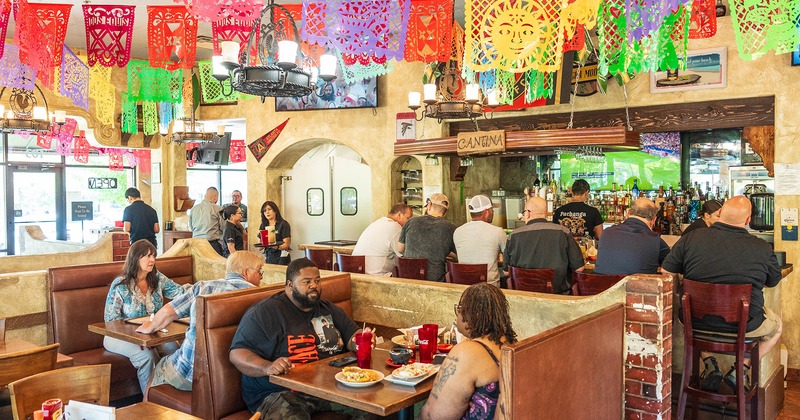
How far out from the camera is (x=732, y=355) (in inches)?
173

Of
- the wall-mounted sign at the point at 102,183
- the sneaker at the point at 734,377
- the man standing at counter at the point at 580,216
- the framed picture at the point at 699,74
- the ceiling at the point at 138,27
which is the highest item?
the ceiling at the point at 138,27

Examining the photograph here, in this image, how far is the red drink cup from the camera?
10.8 ft

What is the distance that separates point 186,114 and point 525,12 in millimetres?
9621

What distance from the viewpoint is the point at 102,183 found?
15.3m

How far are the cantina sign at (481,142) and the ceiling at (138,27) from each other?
6.68ft

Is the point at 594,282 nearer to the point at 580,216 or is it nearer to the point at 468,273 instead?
the point at 468,273

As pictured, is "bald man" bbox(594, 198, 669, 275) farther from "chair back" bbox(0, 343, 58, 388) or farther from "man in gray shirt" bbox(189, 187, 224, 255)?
"man in gray shirt" bbox(189, 187, 224, 255)

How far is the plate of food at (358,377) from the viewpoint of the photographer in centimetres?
294

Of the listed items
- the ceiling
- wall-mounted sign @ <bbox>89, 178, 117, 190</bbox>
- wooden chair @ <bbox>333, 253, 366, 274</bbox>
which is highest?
the ceiling

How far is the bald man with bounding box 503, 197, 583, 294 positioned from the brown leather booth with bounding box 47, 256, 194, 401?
3.23 meters

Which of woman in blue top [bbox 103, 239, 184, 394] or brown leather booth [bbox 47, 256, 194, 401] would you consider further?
brown leather booth [bbox 47, 256, 194, 401]

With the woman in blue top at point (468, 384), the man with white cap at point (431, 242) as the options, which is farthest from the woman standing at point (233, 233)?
the woman in blue top at point (468, 384)

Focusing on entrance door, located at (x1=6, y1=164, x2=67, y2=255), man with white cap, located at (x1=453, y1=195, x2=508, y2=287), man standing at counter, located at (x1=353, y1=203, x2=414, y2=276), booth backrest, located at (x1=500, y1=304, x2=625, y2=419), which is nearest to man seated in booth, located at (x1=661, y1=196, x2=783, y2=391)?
booth backrest, located at (x1=500, y1=304, x2=625, y2=419)

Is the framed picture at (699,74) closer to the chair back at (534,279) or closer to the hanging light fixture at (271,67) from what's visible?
the chair back at (534,279)
